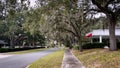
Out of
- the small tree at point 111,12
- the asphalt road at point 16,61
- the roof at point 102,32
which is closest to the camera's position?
the asphalt road at point 16,61

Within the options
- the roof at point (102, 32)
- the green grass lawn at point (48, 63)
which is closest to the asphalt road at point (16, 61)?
the green grass lawn at point (48, 63)

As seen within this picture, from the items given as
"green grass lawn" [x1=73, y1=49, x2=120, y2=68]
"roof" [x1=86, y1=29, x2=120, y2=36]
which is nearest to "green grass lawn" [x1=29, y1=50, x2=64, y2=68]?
"green grass lawn" [x1=73, y1=49, x2=120, y2=68]

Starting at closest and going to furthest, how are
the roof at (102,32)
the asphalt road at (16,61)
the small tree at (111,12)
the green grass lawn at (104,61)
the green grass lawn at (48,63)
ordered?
the green grass lawn at (104,61)
the green grass lawn at (48,63)
the asphalt road at (16,61)
the small tree at (111,12)
the roof at (102,32)

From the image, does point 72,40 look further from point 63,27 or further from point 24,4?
point 24,4

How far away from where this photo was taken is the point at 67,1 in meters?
13.3

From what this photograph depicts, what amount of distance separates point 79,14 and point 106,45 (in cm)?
1622

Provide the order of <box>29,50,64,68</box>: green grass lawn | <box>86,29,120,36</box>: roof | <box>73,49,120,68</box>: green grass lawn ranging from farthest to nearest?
<box>86,29,120,36</box>: roof → <box>29,50,64,68</box>: green grass lawn → <box>73,49,120,68</box>: green grass lawn

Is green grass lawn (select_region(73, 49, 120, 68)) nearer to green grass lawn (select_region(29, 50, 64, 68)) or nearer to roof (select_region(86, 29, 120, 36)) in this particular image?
green grass lawn (select_region(29, 50, 64, 68))

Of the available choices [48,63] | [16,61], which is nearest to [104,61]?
[48,63]

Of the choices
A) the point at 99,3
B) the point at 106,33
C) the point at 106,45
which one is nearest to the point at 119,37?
the point at 106,33

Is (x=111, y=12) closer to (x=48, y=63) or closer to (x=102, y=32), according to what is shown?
(x=48, y=63)

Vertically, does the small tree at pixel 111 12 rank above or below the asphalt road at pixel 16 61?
above

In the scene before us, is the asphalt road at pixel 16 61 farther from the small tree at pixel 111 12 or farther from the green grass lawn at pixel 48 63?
the small tree at pixel 111 12

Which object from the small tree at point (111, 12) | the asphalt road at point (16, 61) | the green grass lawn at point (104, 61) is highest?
the small tree at point (111, 12)
